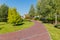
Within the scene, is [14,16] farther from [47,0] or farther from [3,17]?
[3,17]

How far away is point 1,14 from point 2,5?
372 centimetres

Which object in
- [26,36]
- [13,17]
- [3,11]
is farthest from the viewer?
[3,11]

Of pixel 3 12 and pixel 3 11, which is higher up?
pixel 3 11

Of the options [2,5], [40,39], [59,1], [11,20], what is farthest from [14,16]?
[2,5]

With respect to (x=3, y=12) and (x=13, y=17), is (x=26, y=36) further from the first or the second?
(x=3, y=12)

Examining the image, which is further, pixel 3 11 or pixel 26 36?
pixel 3 11

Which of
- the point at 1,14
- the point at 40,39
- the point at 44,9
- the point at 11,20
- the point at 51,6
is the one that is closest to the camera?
the point at 40,39

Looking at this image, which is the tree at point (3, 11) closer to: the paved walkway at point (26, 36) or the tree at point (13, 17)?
the tree at point (13, 17)

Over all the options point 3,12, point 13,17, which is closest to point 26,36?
point 13,17

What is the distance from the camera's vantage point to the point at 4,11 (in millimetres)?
48906

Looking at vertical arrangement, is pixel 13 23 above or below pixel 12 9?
below

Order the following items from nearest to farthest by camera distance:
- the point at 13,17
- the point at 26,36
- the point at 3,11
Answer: the point at 26,36 → the point at 13,17 → the point at 3,11

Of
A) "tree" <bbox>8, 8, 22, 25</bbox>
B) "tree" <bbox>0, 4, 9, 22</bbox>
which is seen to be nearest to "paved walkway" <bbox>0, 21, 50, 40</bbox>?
"tree" <bbox>8, 8, 22, 25</bbox>

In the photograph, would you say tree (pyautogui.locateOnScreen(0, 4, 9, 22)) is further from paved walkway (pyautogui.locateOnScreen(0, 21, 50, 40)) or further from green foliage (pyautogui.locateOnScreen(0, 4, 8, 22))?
paved walkway (pyautogui.locateOnScreen(0, 21, 50, 40))
